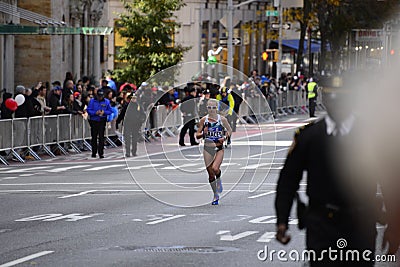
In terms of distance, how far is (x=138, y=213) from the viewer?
17.5 metres

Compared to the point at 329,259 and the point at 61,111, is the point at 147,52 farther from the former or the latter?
the point at 329,259

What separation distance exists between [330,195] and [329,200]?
3 cm

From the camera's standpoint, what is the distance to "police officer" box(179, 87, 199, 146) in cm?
3478

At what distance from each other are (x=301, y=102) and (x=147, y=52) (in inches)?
691

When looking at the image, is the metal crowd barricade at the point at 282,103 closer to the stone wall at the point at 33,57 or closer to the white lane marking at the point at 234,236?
the stone wall at the point at 33,57

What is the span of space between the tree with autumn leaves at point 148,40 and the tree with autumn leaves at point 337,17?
2239 cm

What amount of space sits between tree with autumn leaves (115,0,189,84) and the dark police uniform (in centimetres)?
3370

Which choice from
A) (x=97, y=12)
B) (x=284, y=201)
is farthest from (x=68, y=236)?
(x=97, y=12)

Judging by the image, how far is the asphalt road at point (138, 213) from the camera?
1292cm

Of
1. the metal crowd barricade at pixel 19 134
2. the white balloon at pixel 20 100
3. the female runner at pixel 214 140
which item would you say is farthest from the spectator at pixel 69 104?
the female runner at pixel 214 140

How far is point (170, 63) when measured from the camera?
41500 millimetres

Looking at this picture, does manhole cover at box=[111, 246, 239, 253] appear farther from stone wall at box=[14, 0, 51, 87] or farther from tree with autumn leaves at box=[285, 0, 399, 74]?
tree with autumn leaves at box=[285, 0, 399, 74]

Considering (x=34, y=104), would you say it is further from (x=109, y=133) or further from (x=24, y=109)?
(x=109, y=133)

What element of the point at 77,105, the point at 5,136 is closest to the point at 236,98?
the point at 77,105
